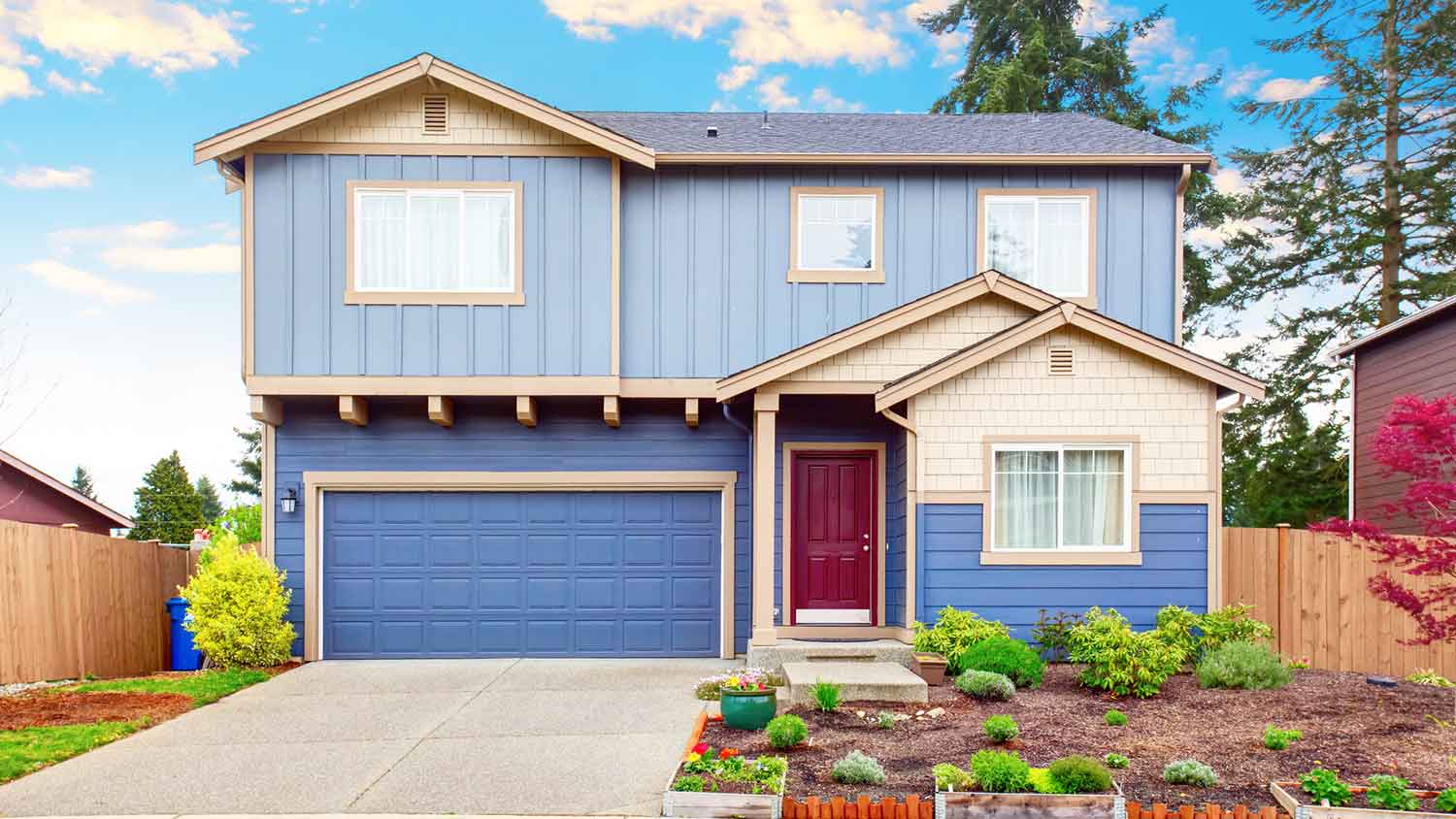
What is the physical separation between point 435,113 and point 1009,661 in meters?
8.23

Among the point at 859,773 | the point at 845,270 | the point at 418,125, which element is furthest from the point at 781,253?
the point at 859,773

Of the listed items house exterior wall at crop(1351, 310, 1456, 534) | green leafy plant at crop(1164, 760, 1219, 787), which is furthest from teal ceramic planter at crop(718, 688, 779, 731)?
house exterior wall at crop(1351, 310, 1456, 534)

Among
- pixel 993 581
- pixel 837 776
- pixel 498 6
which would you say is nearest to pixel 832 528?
pixel 993 581

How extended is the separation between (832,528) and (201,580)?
6.70 meters

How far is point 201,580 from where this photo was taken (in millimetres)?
11953

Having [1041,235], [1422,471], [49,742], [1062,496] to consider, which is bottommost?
[49,742]

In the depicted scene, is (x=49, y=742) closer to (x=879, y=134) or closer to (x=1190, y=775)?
(x=1190, y=775)

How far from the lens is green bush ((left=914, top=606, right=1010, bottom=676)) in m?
10.2

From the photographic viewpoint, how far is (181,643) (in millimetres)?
13391

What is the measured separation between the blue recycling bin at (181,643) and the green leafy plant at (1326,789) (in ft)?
38.0

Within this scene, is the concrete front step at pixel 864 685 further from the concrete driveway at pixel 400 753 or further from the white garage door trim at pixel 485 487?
Answer: the white garage door trim at pixel 485 487

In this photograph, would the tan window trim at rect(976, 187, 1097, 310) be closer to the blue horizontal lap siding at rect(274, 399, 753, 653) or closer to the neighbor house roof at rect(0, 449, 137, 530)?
the blue horizontal lap siding at rect(274, 399, 753, 653)

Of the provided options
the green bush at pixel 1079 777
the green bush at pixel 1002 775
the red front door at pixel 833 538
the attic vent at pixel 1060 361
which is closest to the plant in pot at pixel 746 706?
the green bush at pixel 1002 775

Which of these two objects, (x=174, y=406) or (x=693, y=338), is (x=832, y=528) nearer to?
(x=693, y=338)
